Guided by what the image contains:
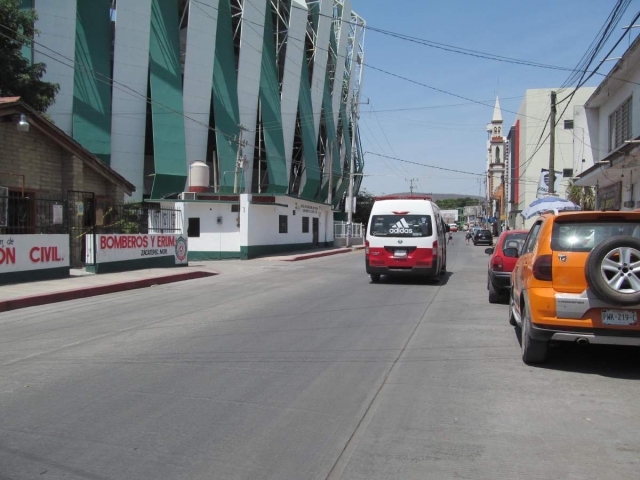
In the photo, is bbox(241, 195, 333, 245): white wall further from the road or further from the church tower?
the church tower

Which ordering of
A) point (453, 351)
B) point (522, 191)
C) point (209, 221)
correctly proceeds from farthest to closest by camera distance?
1. point (522, 191)
2. point (209, 221)
3. point (453, 351)

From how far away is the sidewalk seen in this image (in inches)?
454

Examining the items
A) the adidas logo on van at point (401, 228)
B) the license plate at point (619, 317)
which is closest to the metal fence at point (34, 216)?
the adidas logo on van at point (401, 228)

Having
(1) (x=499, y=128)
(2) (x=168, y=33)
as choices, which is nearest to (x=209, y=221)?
(2) (x=168, y=33)

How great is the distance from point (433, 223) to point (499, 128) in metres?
116

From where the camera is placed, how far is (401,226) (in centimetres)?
1580

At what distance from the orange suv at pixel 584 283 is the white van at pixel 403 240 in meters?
8.84

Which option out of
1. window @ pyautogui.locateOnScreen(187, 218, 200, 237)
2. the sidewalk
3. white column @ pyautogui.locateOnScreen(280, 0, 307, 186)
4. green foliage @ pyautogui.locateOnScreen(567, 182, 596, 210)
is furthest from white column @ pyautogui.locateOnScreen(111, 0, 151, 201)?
green foliage @ pyautogui.locateOnScreen(567, 182, 596, 210)

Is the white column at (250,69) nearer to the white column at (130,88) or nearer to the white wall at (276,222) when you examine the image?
the white wall at (276,222)

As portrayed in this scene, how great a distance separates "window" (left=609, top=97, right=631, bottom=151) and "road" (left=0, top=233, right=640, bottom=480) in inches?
552

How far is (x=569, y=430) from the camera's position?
456 cm

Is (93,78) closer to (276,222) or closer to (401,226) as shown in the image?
(276,222)

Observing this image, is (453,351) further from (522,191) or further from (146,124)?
(522,191)

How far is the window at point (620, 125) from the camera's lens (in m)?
19.8
